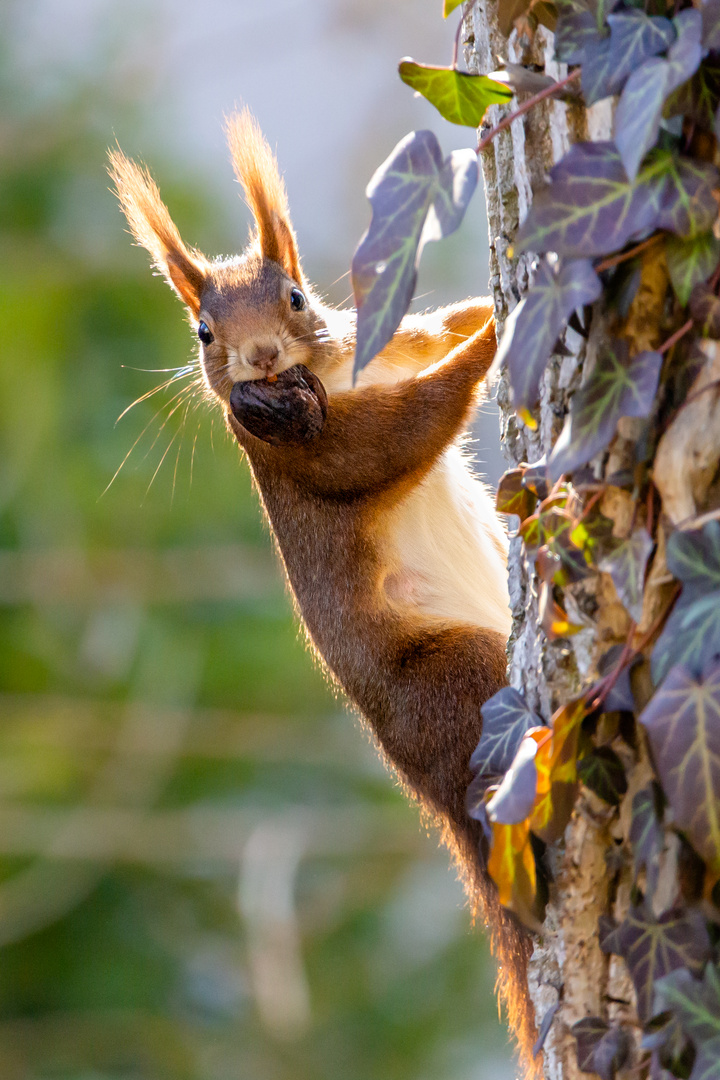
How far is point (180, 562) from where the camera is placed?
14.2 ft

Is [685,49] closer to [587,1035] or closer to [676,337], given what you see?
[676,337]

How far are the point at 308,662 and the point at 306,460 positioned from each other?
359cm

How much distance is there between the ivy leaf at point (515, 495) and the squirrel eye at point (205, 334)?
810 mm

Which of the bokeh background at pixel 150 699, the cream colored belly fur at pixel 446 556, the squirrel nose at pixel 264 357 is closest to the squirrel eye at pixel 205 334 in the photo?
the squirrel nose at pixel 264 357

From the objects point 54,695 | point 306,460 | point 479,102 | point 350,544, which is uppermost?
point 479,102

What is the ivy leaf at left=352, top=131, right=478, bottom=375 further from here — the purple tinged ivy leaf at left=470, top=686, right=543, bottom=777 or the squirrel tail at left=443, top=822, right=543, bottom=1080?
the squirrel tail at left=443, top=822, right=543, bottom=1080

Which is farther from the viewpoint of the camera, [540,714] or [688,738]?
[540,714]

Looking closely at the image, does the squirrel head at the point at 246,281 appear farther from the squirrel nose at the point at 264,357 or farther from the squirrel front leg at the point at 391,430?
the squirrel front leg at the point at 391,430

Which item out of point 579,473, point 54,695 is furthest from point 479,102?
point 54,695

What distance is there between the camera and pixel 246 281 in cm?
148

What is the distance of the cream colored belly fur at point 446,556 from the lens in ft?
4.62

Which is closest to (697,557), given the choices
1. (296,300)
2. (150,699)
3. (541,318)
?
(541,318)

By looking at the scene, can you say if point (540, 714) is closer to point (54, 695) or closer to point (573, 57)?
point (573, 57)

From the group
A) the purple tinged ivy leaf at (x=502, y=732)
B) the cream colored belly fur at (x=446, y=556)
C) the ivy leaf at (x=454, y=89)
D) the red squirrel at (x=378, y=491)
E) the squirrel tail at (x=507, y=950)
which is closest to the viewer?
the ivy leaf at (x=454, y=89)
